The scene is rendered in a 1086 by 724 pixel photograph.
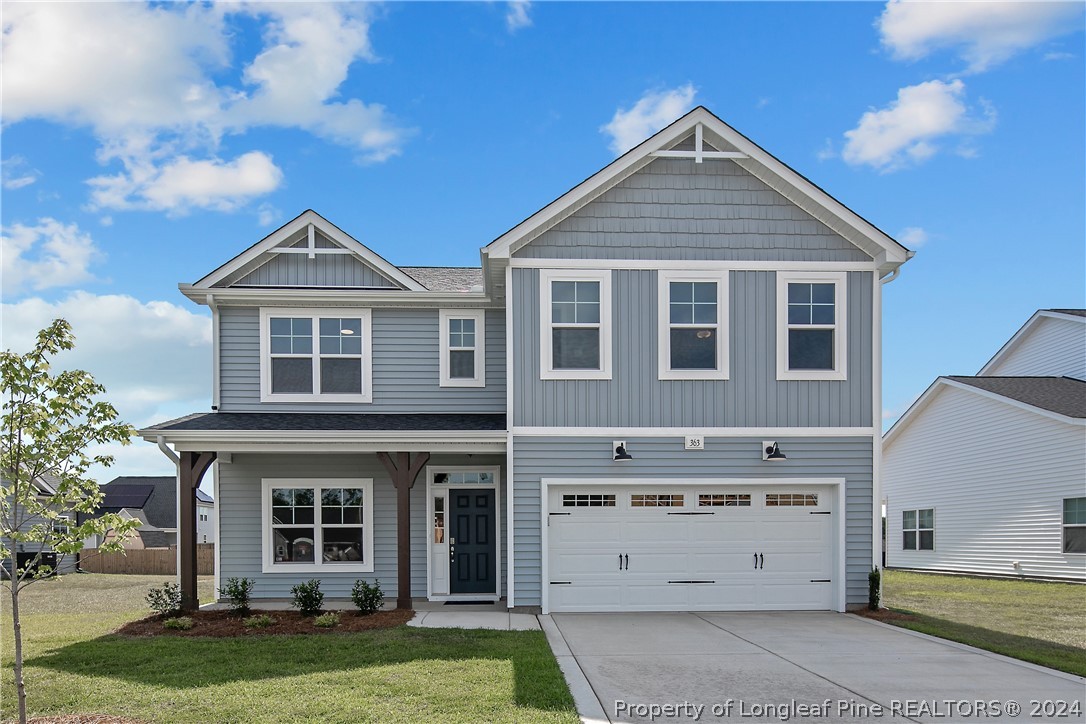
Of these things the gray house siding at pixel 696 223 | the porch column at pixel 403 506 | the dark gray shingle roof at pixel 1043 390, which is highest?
the gray house siding at pixel 696 223

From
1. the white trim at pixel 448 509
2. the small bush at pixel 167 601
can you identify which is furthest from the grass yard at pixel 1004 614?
the small bush at pixel 167 601

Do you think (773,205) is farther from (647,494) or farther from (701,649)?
(701,649)

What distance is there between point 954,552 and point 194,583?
64.2 ft

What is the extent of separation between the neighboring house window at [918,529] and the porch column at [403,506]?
1734cm

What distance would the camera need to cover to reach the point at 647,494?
14477mm

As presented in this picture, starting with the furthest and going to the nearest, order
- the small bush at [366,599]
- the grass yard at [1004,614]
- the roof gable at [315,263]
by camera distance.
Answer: the roof gable at [315,263] < the small bush at [366,599] < the grass yard at [1004,614]

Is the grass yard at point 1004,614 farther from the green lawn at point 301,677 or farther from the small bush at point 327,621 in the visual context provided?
the small bush at point 327,621

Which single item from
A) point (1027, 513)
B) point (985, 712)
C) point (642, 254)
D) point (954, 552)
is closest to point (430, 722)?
point (985, 712)

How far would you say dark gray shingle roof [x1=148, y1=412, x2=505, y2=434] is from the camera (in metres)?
14.4

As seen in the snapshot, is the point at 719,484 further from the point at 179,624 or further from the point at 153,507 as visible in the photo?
the point at 153,507

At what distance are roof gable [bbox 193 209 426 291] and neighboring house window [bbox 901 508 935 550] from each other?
17262mm

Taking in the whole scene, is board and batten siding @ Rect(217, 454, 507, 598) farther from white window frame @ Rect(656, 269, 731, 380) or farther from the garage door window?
white window frame @ Rect(656, 269, 731, 380)

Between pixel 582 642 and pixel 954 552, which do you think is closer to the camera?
pixel 582 642

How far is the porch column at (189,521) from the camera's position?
1385 cm
